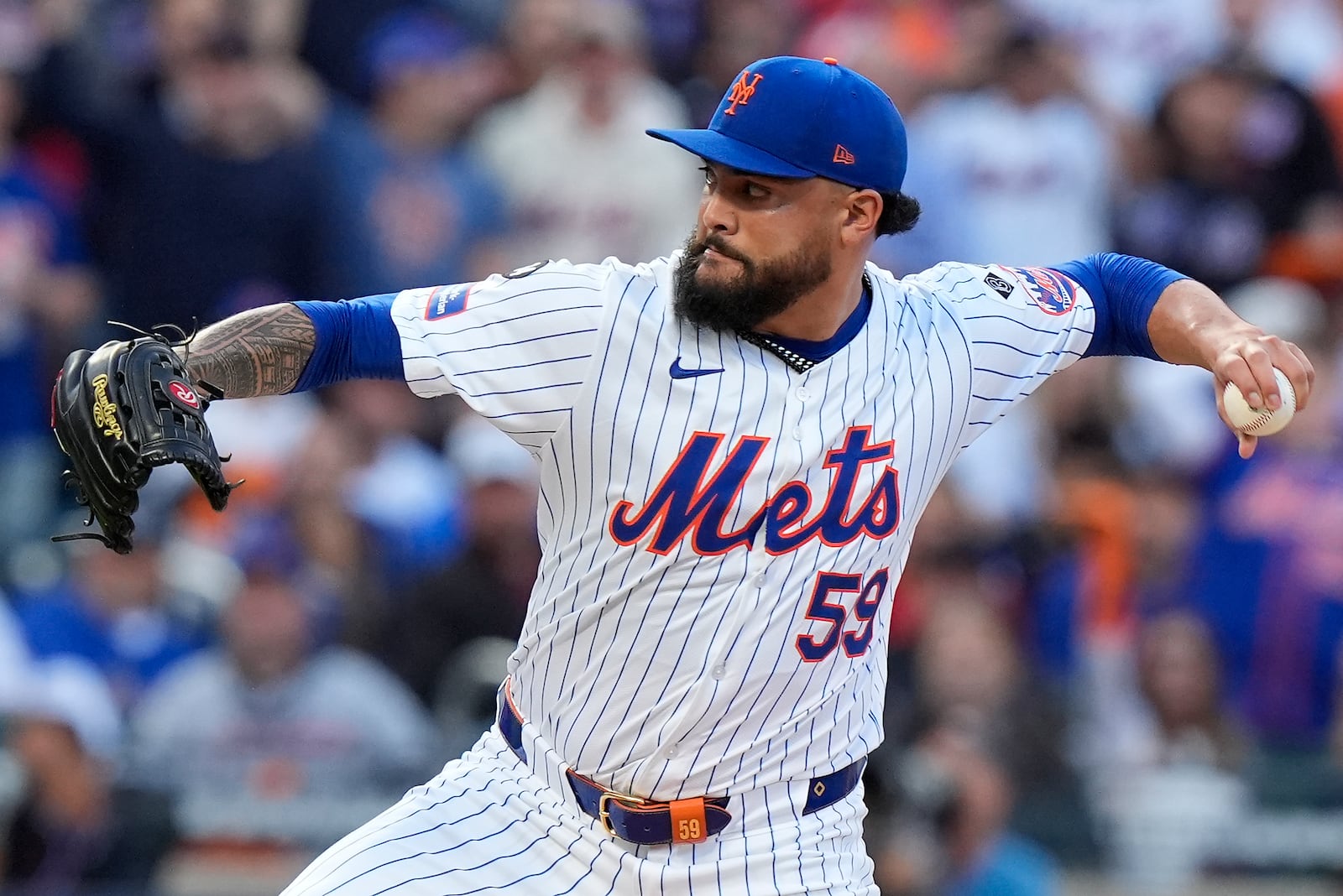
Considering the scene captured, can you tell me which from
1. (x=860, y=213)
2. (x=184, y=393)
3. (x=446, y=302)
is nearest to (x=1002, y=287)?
(x=860, y=213)

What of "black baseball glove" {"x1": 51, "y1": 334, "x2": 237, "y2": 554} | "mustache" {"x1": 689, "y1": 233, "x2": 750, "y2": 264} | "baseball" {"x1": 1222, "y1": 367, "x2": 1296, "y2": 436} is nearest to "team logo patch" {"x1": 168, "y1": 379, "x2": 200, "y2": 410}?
"black baseball glove" {"x1": 51, "y1": 334, "x2": 237, "y2": 554}

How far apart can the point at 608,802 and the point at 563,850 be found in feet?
0.44

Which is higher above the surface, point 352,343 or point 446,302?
point 446,302

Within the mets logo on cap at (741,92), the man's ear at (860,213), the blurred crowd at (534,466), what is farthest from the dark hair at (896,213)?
the blurred crowd at (534,466)

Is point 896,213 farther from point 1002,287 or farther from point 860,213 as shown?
point 1002,287

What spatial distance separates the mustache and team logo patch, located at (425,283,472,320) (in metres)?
0.43

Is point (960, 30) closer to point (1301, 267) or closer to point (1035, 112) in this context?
point (1035, 112)

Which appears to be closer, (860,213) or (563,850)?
(563,850)

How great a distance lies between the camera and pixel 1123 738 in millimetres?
7352

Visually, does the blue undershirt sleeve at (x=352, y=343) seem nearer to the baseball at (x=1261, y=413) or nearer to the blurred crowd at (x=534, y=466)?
the baseball at (x=1261, y=413)

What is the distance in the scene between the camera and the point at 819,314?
3.88m

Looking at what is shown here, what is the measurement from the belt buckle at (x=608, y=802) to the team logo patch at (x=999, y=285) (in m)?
1.24

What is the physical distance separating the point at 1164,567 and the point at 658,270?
4452mm

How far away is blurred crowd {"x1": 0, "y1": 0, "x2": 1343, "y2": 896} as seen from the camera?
6.89 metres
